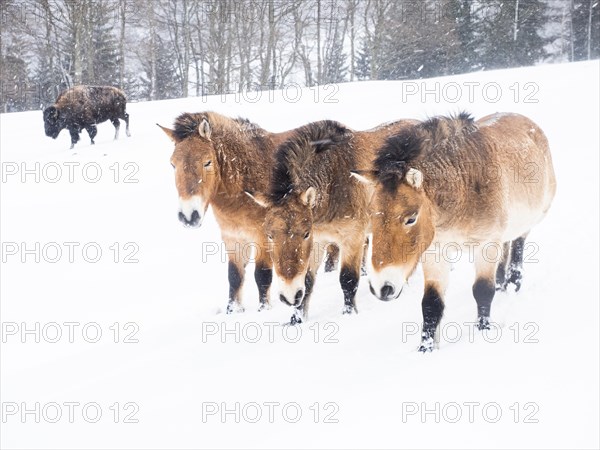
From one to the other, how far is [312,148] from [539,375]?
2.81m

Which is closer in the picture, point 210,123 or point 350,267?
point 350,267

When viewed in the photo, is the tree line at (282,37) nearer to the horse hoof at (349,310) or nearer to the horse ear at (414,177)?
the horse hoof at (349,310)

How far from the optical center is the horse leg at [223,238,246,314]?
587 centimetres

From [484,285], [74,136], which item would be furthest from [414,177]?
[74,136]

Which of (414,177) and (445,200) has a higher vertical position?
(414,177)

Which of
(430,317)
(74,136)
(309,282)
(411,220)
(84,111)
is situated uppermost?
(84,111)

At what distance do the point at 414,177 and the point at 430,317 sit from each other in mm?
1199

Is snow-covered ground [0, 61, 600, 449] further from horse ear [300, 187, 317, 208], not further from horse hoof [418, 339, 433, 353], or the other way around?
horse ear [300, 187, 317, 208]

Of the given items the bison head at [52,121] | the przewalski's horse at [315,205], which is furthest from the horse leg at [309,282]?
the bison head at [52,121]

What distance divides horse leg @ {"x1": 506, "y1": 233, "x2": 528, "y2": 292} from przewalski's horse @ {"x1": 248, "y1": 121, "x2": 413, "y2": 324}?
162 cm

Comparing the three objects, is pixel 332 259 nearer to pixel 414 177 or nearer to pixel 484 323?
pixel 484 323

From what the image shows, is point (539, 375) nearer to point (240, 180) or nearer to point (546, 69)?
point (240, 180)

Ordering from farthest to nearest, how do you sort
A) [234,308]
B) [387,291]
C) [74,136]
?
1. [74,136]
2. [234,308]
3. [387,291]

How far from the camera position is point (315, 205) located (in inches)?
194
